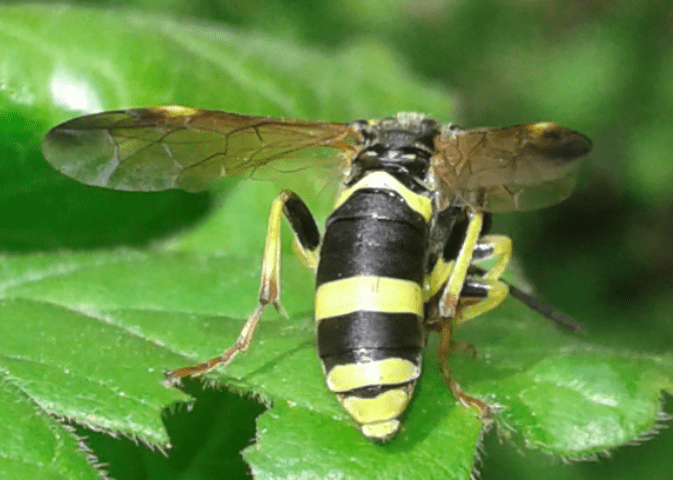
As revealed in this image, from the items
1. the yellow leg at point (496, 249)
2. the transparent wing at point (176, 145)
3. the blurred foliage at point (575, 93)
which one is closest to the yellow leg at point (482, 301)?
the yellow leg at point (496, 249)

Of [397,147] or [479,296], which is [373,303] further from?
[397,147]

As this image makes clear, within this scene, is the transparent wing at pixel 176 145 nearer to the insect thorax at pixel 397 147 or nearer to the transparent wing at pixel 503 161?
the insect thorax at pixel 397 147

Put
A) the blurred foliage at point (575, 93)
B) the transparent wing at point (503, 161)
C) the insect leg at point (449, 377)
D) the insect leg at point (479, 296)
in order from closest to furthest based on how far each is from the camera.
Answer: the insect leg at point (449, 377), the transparent wing at point (503, 161), the insect leg at point (479, 296), the blurred foliage at point (575, 93)

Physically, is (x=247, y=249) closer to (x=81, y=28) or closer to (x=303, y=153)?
(x=303, y=153)

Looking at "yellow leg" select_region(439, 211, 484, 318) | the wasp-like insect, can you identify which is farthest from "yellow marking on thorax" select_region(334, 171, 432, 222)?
"yellow leg" select_region(439, 211, 484, 318)

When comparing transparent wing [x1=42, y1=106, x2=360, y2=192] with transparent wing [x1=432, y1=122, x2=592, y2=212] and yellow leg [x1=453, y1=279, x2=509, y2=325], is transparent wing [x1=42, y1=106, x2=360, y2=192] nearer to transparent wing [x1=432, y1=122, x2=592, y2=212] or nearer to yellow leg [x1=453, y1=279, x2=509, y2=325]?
transparent wing [x1=432, y1=122, x2=592, y2=212]

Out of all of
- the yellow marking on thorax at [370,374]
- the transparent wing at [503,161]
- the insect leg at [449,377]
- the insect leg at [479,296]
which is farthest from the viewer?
the insect leg at [479,296]
